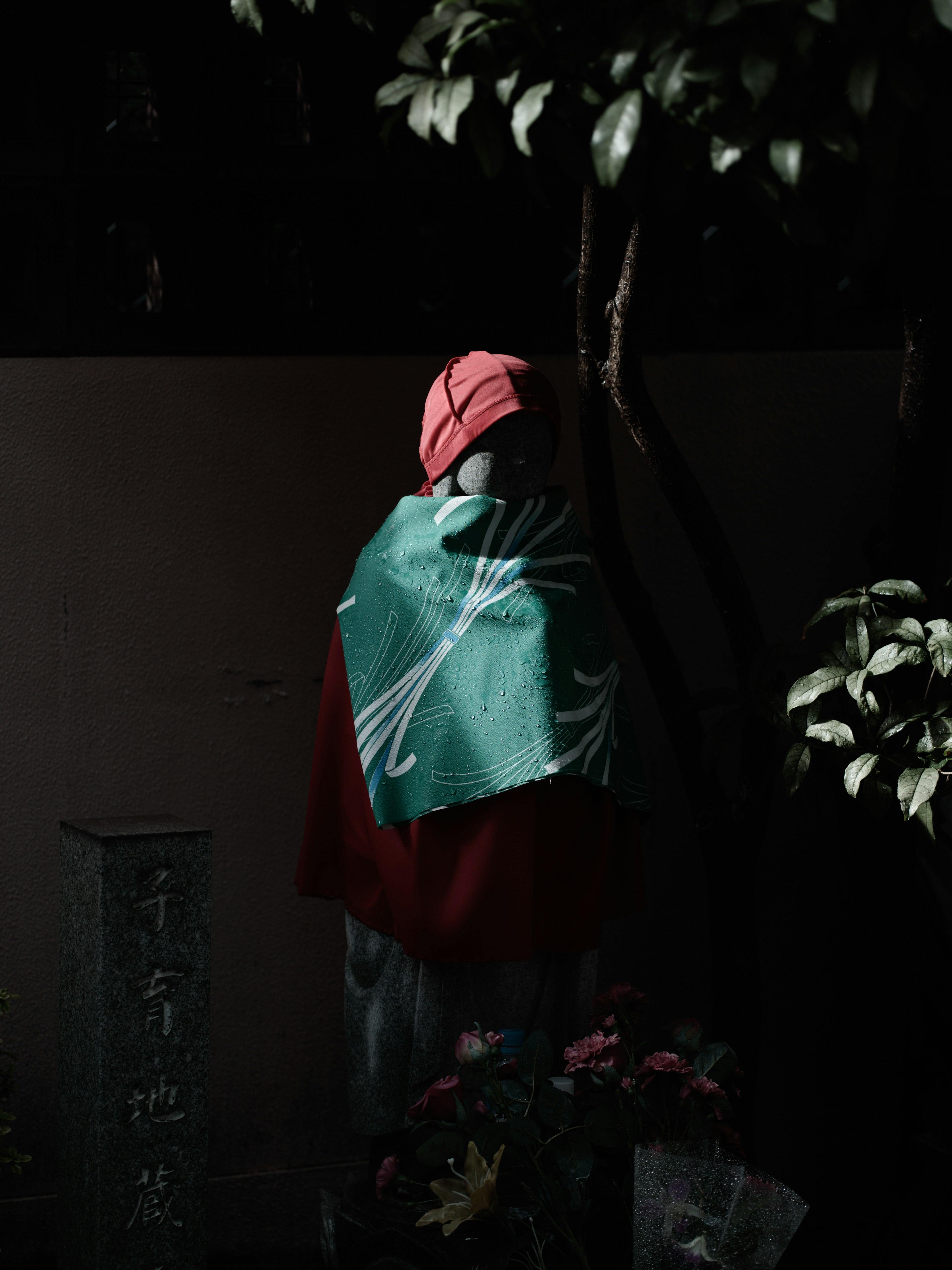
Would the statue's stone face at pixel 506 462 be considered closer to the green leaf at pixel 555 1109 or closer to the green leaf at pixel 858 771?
the green leaf at pixel 858 771

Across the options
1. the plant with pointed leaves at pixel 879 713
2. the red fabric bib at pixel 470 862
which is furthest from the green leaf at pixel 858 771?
the red fabric bib at pixel 470 862

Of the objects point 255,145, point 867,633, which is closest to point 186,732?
point 255,145

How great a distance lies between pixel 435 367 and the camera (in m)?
3.67

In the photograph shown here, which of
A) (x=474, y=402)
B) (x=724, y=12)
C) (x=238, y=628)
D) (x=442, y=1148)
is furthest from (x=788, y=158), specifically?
(x=238, y=628)

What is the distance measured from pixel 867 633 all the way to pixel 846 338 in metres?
1.44

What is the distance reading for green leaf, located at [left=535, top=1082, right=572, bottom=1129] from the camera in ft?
8.14

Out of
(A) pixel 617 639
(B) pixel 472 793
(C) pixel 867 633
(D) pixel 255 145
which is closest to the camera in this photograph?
(B) pixel 472 793

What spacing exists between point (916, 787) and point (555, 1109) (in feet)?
3.18

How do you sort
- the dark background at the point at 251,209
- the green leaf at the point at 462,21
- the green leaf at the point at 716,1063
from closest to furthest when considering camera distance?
the green leaf at the point at 462,21
the green leaf at the point at 716,1063
the dark background at the point at 251,209

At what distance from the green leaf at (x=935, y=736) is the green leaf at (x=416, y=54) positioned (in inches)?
67.8

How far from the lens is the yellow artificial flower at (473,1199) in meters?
2.36

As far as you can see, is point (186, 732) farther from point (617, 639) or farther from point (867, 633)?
point (867, 633)

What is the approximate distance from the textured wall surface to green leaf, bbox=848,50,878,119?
209 centimetres

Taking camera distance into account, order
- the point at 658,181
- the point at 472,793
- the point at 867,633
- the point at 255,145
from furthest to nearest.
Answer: the point at 255,145
the point at 867,633
the point at 472,793
the point at 658,181
